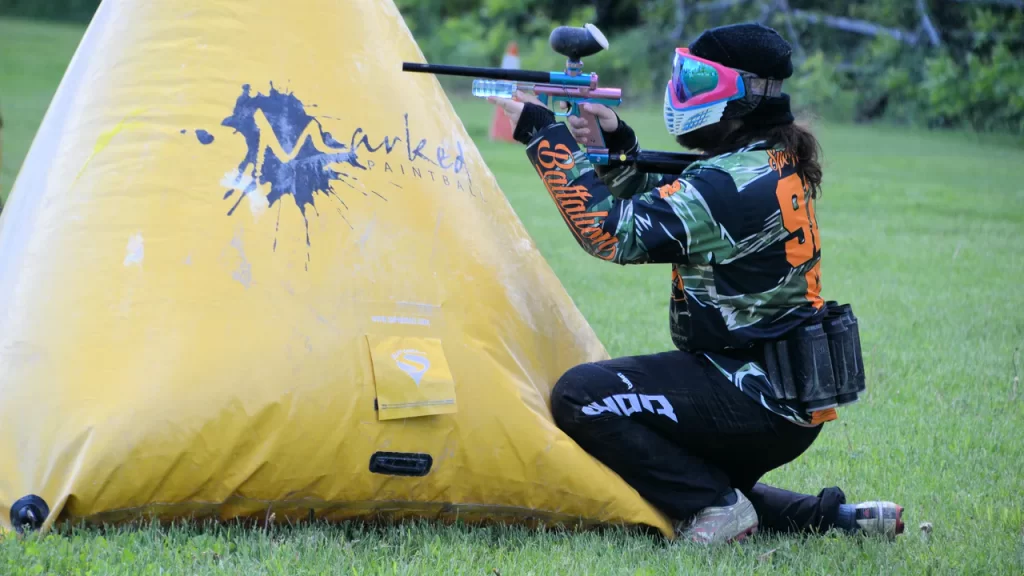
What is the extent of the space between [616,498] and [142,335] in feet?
4.38

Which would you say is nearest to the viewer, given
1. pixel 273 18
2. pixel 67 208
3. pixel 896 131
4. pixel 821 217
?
pixel 67 208

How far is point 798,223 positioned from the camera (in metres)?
3.17

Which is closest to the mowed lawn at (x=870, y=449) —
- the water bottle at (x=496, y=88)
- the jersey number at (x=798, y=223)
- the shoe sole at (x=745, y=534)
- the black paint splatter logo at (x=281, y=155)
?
the shoe sole at (x=745, y=534)

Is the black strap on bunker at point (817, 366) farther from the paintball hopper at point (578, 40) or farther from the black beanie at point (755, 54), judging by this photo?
the paintball hopper at point (578, 40)

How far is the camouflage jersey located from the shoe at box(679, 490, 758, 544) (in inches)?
11.9

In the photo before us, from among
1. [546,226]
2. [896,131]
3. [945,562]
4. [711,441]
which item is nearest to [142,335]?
[711,441]

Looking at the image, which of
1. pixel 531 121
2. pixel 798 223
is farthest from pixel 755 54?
pixel 531 121

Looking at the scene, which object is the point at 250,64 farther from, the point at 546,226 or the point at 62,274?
the point at 546,226

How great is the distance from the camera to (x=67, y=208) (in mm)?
3004

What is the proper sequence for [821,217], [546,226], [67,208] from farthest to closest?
[821,217] < [546,226] < [67,208]

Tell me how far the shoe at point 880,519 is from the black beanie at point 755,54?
1.14 meters

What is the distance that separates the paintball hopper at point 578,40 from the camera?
3.15m

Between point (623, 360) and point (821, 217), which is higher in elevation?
point (623, 360)

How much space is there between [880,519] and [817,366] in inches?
20.9
